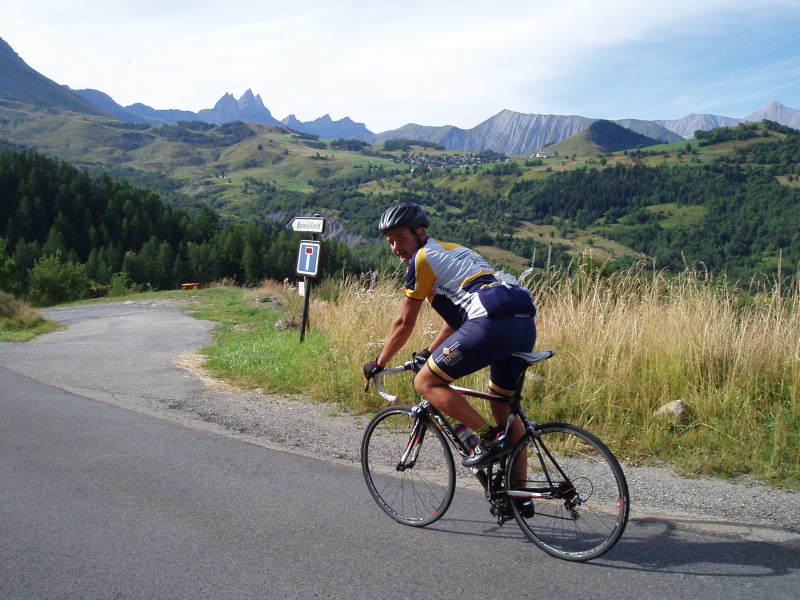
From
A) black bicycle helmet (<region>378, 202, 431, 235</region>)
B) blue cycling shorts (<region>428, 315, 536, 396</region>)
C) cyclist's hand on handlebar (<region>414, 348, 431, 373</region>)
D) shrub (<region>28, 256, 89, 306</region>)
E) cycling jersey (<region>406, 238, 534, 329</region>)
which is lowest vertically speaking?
shrub (<region>28, 256, 89, 306</region>)

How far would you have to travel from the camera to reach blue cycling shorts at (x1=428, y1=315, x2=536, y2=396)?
366cm

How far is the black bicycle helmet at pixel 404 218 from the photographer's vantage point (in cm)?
413

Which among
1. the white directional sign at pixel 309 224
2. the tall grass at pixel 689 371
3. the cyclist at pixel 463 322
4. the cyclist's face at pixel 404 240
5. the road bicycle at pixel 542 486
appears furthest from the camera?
the white directional sign at pixel 309 224

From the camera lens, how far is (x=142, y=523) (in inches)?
159

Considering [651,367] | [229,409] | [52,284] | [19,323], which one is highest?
[651,367]

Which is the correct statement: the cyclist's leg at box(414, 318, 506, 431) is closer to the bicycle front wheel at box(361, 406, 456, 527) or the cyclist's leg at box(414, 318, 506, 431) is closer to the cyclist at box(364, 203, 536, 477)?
the cyclist at box(364, 203, 536, 477)

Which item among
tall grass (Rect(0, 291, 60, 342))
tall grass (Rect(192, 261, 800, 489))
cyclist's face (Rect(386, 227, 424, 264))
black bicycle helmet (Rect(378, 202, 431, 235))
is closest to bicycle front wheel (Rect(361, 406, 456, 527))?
cyclist's face (Rect(386, 227, 424, 264))

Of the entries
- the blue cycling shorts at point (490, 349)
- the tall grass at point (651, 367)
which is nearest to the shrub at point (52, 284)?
the tall grass at point (651, 367)

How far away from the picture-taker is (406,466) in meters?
4.39

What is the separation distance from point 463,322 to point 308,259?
6721 millimetres

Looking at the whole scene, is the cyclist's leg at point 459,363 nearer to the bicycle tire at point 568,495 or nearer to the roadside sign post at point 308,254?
the bicycle tire at point 568,495

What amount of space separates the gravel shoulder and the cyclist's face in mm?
1908

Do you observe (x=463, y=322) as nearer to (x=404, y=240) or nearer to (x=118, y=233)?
(x=404, y=240)

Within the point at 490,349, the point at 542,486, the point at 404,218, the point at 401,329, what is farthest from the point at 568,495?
the point at 404,218
